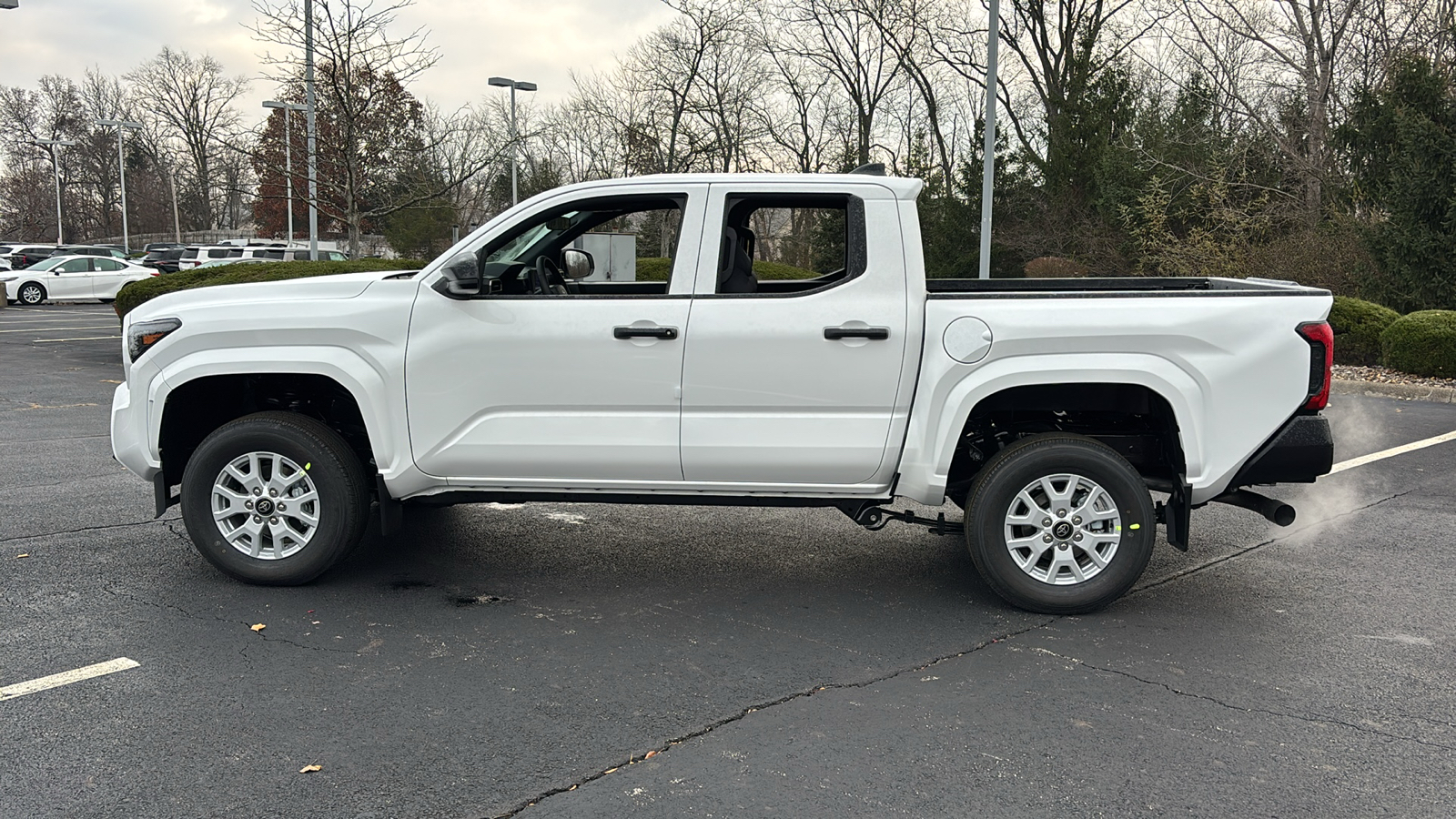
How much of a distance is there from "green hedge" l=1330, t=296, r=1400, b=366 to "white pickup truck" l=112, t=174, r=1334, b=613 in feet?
40.1

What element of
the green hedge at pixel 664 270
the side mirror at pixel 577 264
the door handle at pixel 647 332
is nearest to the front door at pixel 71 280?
the green hedge at pixel 664 270

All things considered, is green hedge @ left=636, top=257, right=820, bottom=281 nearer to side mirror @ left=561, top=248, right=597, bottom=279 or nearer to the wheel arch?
side mirror @ left=561, top=248, right=597, bottom=279

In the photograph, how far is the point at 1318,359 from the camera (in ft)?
16.9

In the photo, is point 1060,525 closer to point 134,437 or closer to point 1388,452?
point 134,437

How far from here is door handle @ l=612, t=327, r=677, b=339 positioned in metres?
5.28

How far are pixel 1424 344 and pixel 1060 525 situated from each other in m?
12.1

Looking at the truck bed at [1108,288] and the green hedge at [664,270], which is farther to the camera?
the green hedge at [664,270]

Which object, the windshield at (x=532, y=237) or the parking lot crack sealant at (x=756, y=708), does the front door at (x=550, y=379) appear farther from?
the parking lot crack sealant at (x=756, y=708)

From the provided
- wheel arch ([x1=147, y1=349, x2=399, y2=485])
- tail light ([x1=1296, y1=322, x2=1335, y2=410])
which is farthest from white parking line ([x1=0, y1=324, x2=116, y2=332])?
tail light ([x1=1296, y1=322, x2=1335, y2=410])

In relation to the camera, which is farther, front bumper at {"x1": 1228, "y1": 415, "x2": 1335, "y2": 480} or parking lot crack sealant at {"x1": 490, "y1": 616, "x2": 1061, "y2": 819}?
front bumper at {"x1": 1228, "y1": 415, "x2": 1335, "y2": 480}

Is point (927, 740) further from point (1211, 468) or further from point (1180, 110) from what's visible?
point (1180, 110)

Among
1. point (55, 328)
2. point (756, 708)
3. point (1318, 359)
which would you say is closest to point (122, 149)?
point (55, 328)

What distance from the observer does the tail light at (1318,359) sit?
5129 millimetres

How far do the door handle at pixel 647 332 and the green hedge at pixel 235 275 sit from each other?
11.7m
